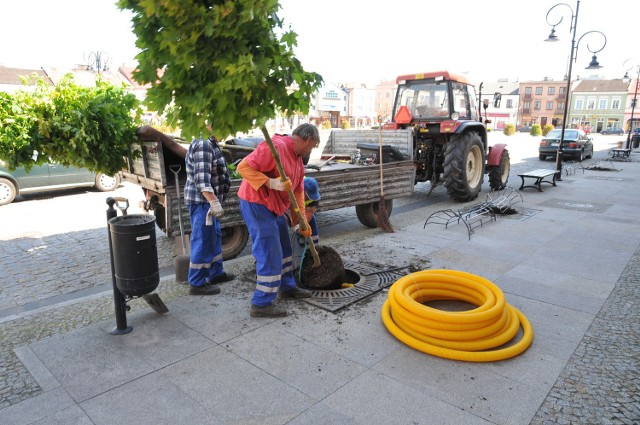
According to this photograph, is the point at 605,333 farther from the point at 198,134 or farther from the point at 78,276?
the point at 78,276

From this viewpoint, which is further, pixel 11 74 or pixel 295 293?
Answer: pixel 11 74

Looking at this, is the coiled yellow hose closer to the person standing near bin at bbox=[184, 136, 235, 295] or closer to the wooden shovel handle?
the wooden shovel handle

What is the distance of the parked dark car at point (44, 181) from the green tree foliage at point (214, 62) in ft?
24.1

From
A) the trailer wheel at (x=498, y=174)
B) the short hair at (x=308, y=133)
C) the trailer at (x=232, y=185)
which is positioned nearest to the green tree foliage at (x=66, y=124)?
the trailer at (x=232, y=185)

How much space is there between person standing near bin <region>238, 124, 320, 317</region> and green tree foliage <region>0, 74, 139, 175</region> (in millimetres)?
1980

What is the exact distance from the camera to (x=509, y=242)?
6602 mm

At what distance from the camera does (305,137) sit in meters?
3.93

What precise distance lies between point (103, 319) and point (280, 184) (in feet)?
6.76

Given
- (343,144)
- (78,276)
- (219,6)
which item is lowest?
(78,276)

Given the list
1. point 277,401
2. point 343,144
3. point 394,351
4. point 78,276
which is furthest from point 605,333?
point 343,144

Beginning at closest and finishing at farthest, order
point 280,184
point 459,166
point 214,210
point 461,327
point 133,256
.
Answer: point 461,327 < point 133,256 < point 280,184 < point 214,210 < point 459,166

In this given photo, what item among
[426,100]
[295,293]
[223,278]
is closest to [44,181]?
[223,278]

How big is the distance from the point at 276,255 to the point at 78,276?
293 cm

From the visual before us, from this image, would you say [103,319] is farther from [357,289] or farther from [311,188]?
[311,188]
